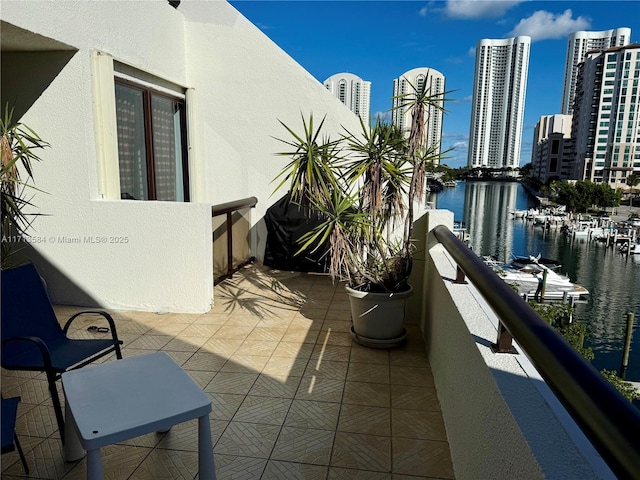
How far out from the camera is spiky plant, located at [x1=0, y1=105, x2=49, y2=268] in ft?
12.6

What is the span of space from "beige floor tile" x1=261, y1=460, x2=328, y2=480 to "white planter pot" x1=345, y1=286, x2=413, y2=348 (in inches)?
63.3

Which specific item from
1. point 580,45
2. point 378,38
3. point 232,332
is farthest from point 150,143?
point 580,45

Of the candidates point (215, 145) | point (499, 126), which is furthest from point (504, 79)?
point (215, 145)

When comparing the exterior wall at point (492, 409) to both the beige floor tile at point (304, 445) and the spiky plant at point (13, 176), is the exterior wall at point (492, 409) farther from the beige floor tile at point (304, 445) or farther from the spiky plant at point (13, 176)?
the spiky plant at point (13, 176)

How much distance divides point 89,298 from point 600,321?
38.2 meters

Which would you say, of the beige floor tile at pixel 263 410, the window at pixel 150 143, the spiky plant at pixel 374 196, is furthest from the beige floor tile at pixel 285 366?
the window at pixel 150 143

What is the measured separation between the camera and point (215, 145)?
6883 millimetres

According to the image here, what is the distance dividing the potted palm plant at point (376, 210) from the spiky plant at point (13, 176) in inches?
94.0

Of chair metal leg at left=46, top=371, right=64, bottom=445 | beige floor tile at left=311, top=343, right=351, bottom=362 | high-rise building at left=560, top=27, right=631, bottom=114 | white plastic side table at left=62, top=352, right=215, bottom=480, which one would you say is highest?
high-rise building at left=560, top=27, right=631, bottom=114

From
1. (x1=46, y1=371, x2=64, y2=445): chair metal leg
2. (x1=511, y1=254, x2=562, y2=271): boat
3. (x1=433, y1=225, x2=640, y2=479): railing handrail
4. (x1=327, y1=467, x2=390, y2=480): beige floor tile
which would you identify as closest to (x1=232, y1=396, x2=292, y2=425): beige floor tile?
(x1=327, y1=467, x2=390, y2=480): beige floor tile

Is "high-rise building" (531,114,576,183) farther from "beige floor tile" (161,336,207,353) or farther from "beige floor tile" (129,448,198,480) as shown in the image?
"beige floor tile" (129,448,198,480)

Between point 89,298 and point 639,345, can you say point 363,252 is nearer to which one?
point 89,298

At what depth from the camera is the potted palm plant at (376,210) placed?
3.77 m

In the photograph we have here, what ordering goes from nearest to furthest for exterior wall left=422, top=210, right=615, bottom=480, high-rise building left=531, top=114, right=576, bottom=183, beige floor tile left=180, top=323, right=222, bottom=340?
exterior wall left=422, top=210, right=615, bottom=480, beige floor tile left=180, top=323, right=222, bottom=340, high-rise building left=531, top=114, right=576, bottom=183
